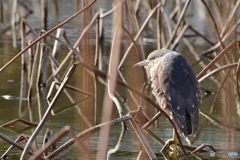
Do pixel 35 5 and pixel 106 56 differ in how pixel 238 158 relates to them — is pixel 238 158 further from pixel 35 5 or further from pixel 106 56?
pixel 35 5

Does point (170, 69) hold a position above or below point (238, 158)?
above

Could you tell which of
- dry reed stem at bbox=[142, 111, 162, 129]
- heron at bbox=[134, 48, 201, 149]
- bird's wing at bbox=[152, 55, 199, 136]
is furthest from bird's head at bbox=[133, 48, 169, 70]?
dry reed stem at bbox=[142, 111, 162, 129]

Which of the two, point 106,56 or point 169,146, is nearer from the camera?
point 169,146

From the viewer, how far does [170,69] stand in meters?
4.81

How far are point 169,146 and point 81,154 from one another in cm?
66


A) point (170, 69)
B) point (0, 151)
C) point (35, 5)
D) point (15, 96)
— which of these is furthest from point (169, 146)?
point (35, 5)

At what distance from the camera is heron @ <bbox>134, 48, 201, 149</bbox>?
4.36m

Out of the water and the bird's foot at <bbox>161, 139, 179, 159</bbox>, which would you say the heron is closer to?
the bird's foot at <bbox>161, 139, 179, 159</bbox>

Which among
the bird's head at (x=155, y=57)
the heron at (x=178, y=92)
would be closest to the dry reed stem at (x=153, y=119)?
the heron at (x=178, y=92)

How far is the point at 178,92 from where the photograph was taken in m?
4.59

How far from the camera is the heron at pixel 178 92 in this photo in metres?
4.36

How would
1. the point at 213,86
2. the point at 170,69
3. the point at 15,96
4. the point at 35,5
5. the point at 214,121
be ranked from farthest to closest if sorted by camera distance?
the point at 35,5 < the point at 213,86 < the point at 15,96 < the point at 214,121 < the point at 170,69

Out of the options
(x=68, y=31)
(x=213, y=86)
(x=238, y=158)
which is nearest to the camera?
(x=238, y=158)

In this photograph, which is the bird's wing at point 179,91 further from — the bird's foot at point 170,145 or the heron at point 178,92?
A: the bird's foot at point 170,145
